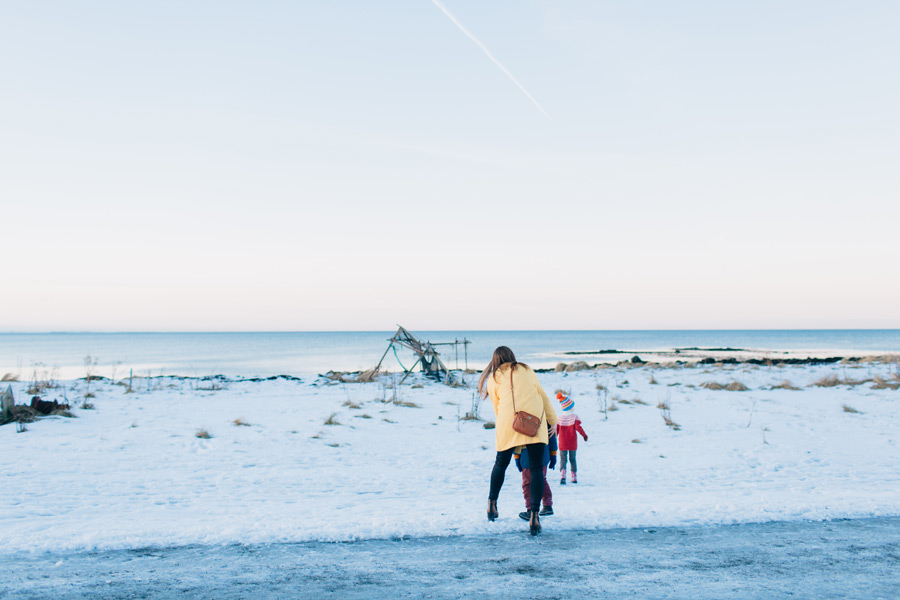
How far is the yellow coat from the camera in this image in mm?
5391

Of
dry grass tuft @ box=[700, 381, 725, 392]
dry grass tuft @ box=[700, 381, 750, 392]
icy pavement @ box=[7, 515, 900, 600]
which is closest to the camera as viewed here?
icy pavement @ box=[7, 515, 900, 600]

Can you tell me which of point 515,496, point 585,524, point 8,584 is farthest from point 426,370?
point 8,584

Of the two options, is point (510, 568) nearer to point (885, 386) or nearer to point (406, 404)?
point (406, 404)

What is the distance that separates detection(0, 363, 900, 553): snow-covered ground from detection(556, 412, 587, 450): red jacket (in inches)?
22.7

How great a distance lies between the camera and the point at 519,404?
5.41 metres

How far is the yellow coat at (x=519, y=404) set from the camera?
212 inches

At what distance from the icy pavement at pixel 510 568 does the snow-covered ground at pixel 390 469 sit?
384 millimetres

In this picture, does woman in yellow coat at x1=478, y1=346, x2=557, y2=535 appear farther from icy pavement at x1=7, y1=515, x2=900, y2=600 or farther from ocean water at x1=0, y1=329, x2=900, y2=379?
ocean water at x1=0, y1=329, x2=900, y2=379

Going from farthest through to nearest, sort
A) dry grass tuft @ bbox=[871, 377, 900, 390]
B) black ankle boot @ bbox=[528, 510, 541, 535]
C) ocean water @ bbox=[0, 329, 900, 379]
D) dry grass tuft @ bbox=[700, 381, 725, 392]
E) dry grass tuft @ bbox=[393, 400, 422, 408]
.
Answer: ocean water @ bbox=[0, 329, 900, 379], dry grass tuft @ bbox=[700, 381, 725, 392], dry grass tuft @ bbox=[871, 377, 900, 390], dry grass tuft @ bbox=[393, 400, 422, 408], black ankle boot @ bbox=[528, 510, 541, 535]

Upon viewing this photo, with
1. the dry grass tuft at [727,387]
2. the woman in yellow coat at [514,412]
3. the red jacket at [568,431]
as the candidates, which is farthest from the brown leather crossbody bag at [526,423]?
the dry grass tuft at [727,387]

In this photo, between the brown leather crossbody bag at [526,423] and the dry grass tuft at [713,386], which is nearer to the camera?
the brown leather crossbody bag at [526,423]

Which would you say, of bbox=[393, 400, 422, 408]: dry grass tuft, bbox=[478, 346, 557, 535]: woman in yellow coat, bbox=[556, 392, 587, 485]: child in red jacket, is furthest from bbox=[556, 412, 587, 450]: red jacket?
bbox=[393, 400, 422, 408]: dry grass tuft

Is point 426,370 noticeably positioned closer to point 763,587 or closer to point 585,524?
point 585,524

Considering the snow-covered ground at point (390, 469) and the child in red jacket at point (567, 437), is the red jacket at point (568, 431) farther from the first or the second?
the snow-covered ground at point (390, 469)
